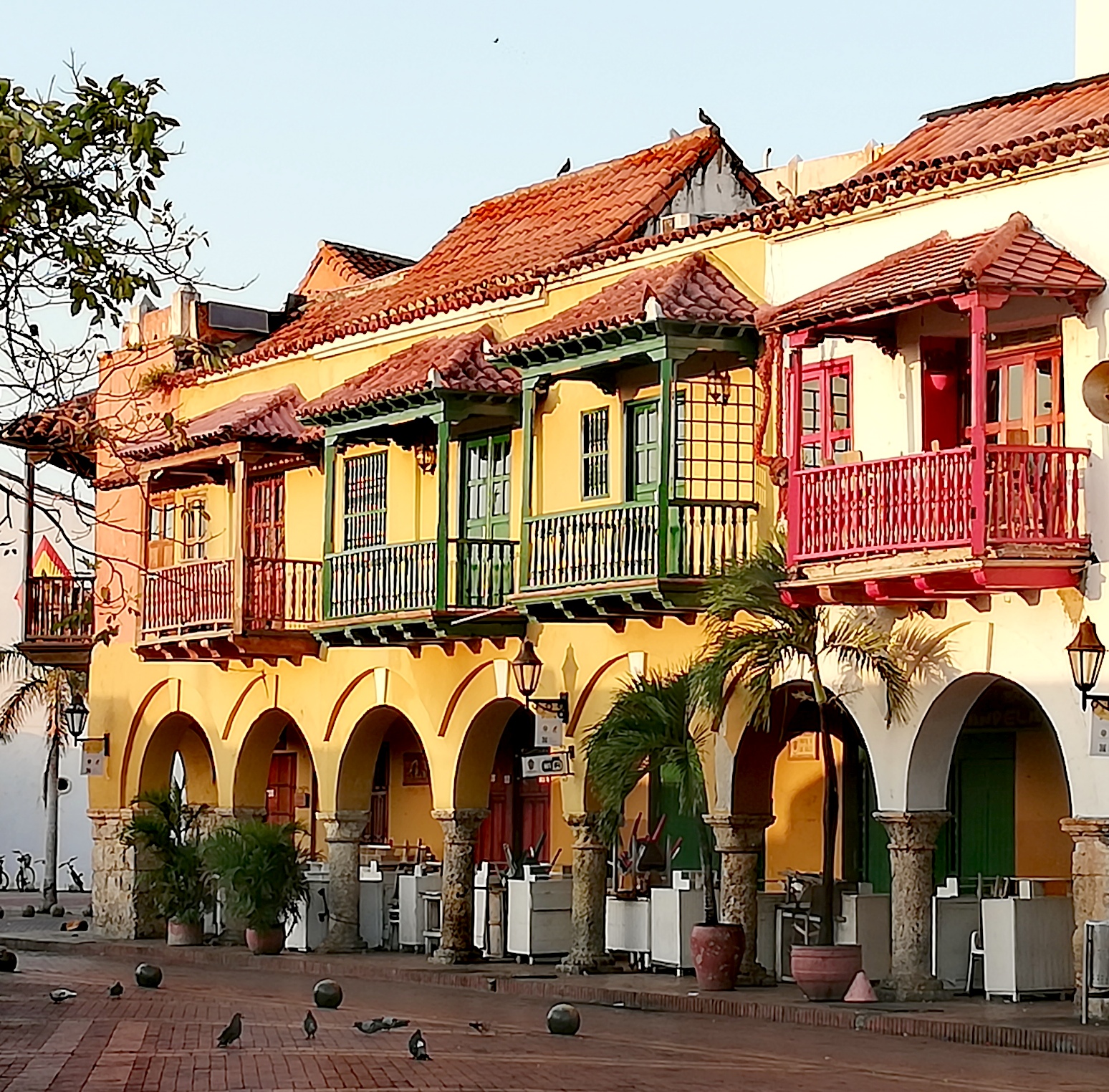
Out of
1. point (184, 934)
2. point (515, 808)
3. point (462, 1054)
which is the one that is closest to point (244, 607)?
point (184, 934)

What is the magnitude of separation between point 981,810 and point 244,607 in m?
8.25

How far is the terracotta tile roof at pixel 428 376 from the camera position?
24281 millimetres

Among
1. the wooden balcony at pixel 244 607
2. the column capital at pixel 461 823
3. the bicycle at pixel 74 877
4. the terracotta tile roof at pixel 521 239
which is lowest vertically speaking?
the bicycle at pixel 74 877

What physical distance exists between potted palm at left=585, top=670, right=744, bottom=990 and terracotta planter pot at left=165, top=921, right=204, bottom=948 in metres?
8.00

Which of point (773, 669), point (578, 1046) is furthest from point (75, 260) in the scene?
point (773, 669)

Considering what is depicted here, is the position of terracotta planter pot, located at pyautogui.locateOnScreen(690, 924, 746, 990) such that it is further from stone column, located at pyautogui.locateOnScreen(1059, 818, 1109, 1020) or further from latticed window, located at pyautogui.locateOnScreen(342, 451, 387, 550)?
latticed window, located at pyautogui.locateOnScreen(342, 451, 387, 550)

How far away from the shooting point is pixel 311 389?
2836 cm

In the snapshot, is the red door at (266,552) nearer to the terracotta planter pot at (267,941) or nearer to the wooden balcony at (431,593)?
the wooden balcony at (431,593)

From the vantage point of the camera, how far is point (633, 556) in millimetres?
21734

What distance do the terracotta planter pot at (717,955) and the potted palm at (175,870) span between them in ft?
27.0

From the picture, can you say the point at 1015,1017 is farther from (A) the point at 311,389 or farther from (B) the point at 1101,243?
(A) the point at 311,389

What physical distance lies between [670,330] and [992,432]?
307cm

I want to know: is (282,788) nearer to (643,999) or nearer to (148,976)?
(148,976)

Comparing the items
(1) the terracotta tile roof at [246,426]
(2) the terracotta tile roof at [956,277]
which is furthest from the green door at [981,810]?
(1) the terracotta tile roof at [246,426]
